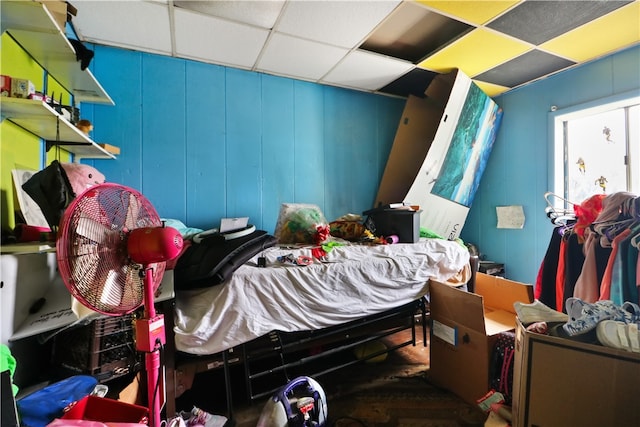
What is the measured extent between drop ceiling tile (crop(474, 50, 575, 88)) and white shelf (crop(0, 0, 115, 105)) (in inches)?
120

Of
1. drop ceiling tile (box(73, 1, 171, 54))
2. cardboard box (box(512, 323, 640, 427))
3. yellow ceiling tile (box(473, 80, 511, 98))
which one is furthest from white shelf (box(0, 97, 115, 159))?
yellow ceiling tile (box(473, 80, 511, 98))

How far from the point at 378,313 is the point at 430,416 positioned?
0.60 m

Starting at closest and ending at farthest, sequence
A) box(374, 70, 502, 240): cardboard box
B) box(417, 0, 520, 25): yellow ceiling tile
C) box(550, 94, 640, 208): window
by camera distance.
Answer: box(417, 0, 520, 25): yellow ceiling tile → box(550, 94, 640, 208): window → box(374, 70, 502, 240): cardboard box

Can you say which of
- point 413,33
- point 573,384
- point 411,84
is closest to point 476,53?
point 413,33

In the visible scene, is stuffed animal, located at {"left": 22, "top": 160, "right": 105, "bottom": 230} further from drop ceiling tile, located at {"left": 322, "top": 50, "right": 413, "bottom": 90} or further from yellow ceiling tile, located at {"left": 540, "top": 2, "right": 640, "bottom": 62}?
yellow ceiling tile, located at {"left": 540, "top": 2, "right": 640, "bottom": 62}

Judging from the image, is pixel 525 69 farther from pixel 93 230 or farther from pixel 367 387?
pixel 93 230

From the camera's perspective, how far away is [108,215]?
800 millimetres

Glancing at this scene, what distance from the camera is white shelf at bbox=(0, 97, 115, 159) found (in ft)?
3.47

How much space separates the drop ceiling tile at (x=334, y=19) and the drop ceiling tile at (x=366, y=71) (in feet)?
0.93

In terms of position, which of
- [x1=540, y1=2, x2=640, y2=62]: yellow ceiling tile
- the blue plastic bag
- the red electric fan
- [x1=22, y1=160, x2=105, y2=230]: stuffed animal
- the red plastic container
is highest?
[x1=540, y1=2, x2=640, y2=62]: yellow ceiling tile

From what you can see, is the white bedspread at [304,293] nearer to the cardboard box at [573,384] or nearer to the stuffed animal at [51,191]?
the stuffed animal at [51,191]

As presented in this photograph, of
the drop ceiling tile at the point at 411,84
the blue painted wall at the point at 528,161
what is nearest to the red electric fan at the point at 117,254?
the drop ceiling tile at the point at 411,84

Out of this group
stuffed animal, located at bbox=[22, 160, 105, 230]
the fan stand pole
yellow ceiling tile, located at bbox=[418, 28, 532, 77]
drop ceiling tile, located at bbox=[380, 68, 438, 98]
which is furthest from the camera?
drop ceiling tile, located at bbox=[380, 68, 438, 98]

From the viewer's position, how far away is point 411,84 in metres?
2.83
